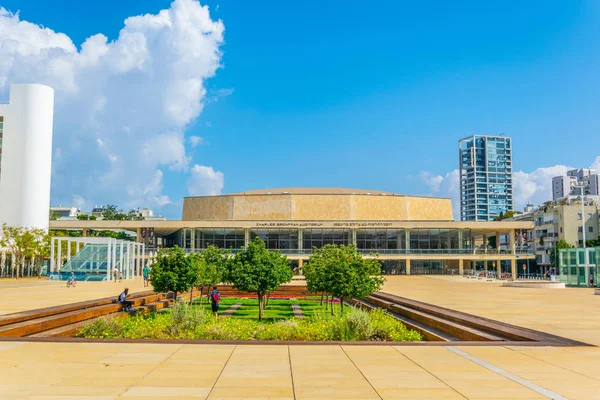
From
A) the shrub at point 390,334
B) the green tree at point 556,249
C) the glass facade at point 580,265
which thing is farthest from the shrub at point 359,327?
the green tree at point 556,249

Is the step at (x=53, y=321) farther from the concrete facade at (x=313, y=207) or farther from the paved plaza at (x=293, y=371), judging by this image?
the concrete facade at (x=313, y=207)

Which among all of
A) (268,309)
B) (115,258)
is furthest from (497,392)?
(115,258)

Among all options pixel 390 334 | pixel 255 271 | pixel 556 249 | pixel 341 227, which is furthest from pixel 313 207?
pixel 390 334

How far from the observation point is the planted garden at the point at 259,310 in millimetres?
13086

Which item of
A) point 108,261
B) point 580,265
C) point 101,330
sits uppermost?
point 108,261

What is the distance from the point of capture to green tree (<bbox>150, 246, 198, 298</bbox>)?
20406 mm

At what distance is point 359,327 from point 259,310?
8.80m

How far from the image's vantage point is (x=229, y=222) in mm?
66000

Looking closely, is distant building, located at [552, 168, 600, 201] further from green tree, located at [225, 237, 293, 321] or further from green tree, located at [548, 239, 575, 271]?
green tree, located at [225, 237, 293, 321]

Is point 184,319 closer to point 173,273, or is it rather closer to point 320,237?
point 173,273

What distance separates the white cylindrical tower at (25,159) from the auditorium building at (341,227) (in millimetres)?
3379

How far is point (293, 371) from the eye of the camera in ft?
27.9

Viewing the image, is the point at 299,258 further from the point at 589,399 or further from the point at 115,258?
the point at 589,399

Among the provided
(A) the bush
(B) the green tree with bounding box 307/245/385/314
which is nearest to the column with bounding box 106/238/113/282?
(B) the green tree with bounding box 307/245/385/314
